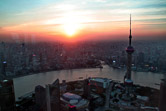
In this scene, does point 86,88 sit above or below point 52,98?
below

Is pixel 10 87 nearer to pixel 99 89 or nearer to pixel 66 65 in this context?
pixel 99 89

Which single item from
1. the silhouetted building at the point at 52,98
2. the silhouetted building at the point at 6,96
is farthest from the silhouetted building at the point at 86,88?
the silhouetted building at the point at 6,96

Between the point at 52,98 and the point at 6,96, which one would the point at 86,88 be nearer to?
the point at 52,98

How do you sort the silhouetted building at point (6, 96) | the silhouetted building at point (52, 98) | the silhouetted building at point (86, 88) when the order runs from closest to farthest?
the silhouetted building at point (6, 96) → the silhouetted building at point (52, 98) → the silhouetted building at point (86, 88)

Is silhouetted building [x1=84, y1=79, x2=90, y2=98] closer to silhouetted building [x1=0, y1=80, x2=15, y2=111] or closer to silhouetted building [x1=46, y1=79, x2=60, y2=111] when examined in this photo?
silhouetted building [x1=46, y1=79, x2=60, y2=111]

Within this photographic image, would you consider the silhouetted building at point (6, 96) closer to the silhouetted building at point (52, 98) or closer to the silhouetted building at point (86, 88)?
the silhouetted building at point (52, 98)

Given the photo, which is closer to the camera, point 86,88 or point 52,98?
point 52,98

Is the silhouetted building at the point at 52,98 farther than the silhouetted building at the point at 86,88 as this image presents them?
No

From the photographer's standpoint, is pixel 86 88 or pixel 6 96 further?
pixel 86 88

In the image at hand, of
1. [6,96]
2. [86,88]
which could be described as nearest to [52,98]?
[6,96]
